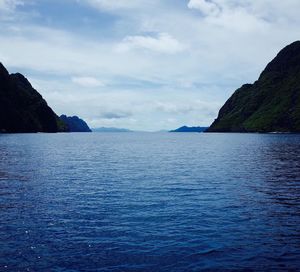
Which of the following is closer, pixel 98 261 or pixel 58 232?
pixel 98 261

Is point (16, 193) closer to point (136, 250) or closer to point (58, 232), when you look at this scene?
point (58, 232)

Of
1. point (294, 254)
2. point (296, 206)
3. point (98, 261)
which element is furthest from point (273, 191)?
point (98, 261)

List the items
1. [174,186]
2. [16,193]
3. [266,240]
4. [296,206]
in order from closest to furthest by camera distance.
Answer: [266,240]
[296,206]
[16,193]
[174,186]

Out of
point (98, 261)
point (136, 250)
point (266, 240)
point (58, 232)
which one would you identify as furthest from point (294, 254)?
point (58, 232)

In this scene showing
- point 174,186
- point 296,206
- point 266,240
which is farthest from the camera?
point 174,186

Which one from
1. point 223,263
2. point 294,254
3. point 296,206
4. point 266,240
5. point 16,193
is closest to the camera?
point 223,263

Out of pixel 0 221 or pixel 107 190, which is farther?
pixel 107 190

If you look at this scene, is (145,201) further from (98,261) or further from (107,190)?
(98,261)

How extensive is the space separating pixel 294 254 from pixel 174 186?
94.0ft

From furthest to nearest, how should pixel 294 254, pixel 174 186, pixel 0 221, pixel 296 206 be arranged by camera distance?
pixel 174 186, pixel 296 206, pixel 0 221, pixel 294 254

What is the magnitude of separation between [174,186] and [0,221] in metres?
26.0

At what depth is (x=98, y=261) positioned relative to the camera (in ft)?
73.8

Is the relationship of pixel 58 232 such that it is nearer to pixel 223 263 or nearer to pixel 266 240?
pixel 223 263

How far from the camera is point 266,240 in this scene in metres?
26.8
